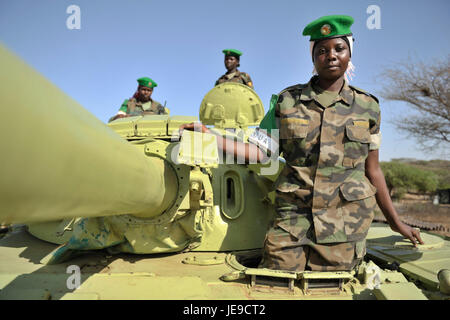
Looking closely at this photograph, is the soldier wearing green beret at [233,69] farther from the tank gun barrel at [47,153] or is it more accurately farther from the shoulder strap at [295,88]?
the tank gun barrel at [47,153]

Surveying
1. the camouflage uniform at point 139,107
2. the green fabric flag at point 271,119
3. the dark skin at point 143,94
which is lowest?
the green fabric flag at point 271,119

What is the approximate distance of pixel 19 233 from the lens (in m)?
4.34

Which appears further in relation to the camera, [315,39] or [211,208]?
[211,208]

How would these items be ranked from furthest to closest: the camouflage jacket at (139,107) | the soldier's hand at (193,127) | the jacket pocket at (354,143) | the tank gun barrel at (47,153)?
1. the camouflage jacket at (139,107)
2. the jacket pocket at (354,143)
3. the soldier's hand at (193,127)
4. the tank gun barrel at (47,153)

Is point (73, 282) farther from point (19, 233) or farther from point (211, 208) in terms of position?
point (19, 233)

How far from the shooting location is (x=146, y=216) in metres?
2.97

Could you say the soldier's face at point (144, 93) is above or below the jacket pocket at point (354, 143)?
above

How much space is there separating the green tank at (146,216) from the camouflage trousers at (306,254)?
146mm

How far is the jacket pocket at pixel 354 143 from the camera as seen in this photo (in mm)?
2670

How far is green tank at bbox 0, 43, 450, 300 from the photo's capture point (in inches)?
35.4

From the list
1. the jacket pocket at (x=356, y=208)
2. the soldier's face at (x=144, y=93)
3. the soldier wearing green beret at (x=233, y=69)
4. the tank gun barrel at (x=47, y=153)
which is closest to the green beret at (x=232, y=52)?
the soldier wearing green beret at (x=233, y=69)
